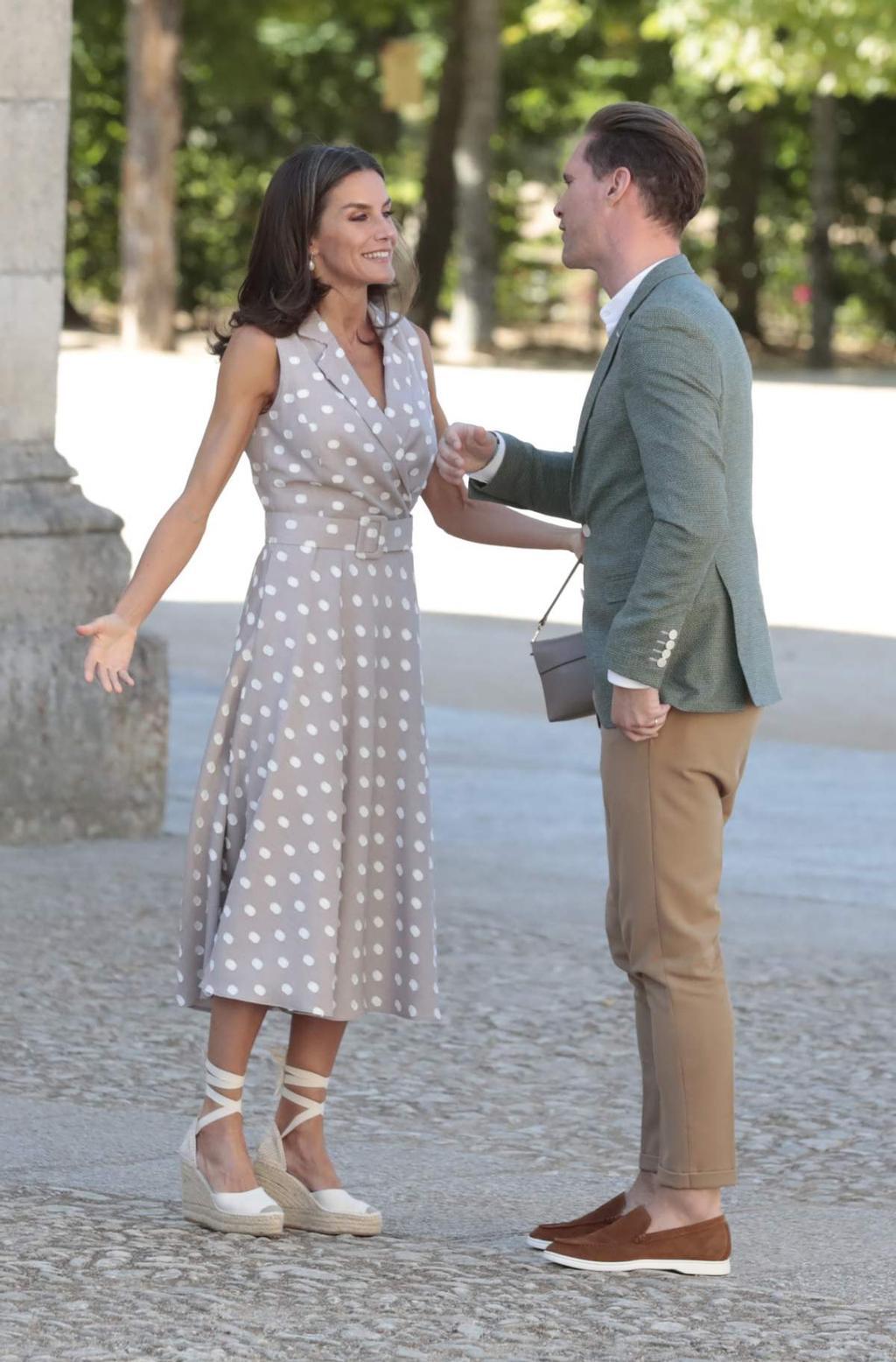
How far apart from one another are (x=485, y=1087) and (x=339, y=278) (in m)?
1.94

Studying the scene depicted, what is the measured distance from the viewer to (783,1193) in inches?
185

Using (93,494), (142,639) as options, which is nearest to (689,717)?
(142,639)

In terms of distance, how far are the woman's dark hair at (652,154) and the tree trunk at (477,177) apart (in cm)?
3088

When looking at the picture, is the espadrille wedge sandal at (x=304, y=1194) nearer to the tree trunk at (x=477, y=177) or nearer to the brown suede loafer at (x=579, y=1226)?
the brown suede loafer at (x=579, y=1226)

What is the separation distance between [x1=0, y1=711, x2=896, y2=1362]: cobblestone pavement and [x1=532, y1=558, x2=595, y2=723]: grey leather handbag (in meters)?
0.90

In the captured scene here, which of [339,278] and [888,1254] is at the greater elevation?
[339,278]

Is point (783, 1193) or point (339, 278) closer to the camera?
point (339, 278)

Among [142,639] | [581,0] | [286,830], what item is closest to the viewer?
[286,830]

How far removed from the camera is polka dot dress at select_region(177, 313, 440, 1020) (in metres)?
4.12

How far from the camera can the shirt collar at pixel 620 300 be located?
12.9ft

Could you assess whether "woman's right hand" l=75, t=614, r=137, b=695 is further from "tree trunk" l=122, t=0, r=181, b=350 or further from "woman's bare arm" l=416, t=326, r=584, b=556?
"tree trunk" l=122, t=0, r=181, b=350

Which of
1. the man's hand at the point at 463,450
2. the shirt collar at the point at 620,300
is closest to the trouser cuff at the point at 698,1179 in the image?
the man's hand at the point at 463,450

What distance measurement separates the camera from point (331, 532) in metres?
4.20

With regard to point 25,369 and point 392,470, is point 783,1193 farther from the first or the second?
point 25,369
